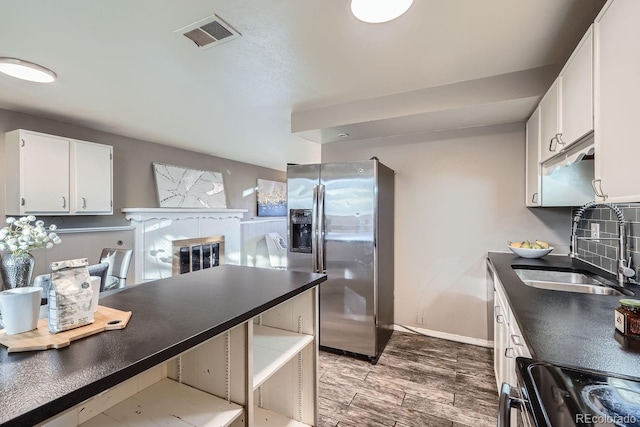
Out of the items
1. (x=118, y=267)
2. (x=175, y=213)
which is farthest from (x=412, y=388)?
(x=175, y=213)

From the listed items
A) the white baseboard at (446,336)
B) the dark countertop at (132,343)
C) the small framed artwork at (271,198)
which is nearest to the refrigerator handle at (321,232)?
the white baseboard at (446,336)

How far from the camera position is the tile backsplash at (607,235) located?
1.63 metres

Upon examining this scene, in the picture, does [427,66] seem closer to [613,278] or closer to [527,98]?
[527,98]

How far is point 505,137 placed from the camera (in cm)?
274

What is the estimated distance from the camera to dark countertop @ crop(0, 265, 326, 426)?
57 cm

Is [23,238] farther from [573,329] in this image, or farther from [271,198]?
[271,198]

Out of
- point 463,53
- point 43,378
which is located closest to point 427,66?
point 463,53

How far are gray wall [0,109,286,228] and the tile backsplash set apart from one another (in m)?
4.07

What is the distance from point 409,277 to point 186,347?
275 cm

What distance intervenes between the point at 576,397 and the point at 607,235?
6.03 ft

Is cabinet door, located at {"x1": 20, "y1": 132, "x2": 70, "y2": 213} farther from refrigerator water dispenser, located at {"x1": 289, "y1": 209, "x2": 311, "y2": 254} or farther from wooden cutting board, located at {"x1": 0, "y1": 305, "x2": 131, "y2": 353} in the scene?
wooden cutting board, located at {"x1": 0, "y1": 305, "x2": 131, "y2": 353}

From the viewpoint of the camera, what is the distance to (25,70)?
1963 millimetres

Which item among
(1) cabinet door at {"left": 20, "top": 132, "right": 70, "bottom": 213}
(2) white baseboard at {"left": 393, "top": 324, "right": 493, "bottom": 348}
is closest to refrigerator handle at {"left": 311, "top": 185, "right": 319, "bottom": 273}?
(2) white baseboard at {"left": 393, "top": 324, "right": 493, "bottom": 348}

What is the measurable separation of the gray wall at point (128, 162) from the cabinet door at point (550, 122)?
3.58 metres
